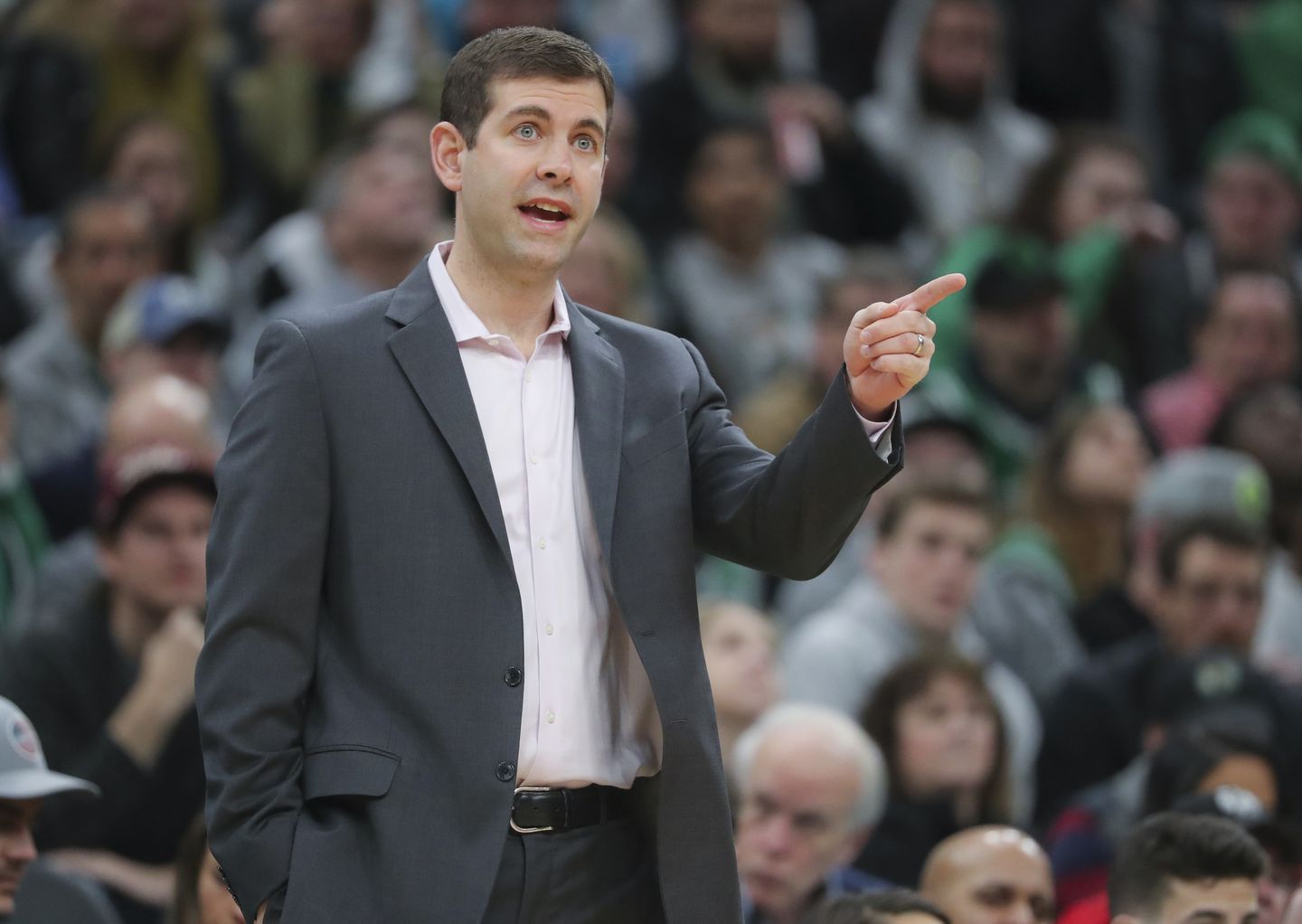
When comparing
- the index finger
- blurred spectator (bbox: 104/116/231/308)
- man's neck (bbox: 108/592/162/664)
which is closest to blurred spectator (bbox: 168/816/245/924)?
man's neck (bbox: 108/592/162/664)

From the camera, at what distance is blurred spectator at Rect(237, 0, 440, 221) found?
8.92 metres

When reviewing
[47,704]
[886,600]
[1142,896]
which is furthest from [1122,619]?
[47,704]

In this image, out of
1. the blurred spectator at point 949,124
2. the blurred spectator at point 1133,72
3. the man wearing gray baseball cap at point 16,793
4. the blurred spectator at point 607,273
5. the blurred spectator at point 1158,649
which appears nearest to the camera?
the man wearing gray baseball cap at point 16,793

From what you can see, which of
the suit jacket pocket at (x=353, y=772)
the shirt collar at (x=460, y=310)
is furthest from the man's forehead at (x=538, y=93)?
the suit jacket pocket at (x=353, y=772)

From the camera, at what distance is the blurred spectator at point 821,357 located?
7.37m

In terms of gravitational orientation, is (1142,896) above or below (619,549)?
below

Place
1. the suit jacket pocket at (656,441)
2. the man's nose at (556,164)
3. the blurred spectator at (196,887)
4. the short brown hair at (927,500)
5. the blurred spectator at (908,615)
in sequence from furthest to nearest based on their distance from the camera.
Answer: the short brown hair at (927,500) → the blurred spectator at (908,615) → the blurred spectator at (196,887) → the suit jacket pocket at (656,441) → the man's nose at (556,164)

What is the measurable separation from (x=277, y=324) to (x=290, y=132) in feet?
20.3

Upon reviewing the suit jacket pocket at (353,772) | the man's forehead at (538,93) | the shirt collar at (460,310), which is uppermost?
the man's forehead at (538,93)

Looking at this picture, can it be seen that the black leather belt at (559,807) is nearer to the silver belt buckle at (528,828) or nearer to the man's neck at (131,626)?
the silver belt buckle at (528,828)

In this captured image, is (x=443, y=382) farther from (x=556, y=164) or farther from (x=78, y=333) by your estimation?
(x=78, y=333)

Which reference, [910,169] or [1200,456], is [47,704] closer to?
[1200,456]

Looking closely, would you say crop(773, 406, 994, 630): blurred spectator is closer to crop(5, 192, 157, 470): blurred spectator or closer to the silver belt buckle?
crop(5, 192, 157, 470): blurred spectator

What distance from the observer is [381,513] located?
281cm
